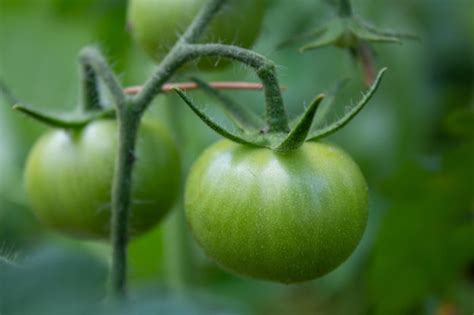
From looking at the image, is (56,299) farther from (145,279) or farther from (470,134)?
(145,279)

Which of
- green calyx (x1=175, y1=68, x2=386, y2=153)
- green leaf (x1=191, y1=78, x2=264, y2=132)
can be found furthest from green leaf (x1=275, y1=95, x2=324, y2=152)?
green leaf (x1=191, y1=78, x2=264, y2=132)

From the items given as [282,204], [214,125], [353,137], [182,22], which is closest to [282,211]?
[282,204]

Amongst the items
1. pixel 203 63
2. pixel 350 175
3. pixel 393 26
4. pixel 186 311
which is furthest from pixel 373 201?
pixel 186 311

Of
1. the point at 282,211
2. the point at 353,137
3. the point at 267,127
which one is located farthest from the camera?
the point at 353,137

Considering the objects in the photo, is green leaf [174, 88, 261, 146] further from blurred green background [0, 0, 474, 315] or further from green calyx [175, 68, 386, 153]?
blurred green background [0, 0, 474, 315]

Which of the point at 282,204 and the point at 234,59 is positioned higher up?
the point at 234,59

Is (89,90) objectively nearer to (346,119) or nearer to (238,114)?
(238,114)

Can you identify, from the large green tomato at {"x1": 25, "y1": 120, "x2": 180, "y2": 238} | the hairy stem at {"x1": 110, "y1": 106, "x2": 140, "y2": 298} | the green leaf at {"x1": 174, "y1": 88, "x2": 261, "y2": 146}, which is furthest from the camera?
the large green tomato at {"x1": 25, "y1": 120, "x2": 180, "y2": 238}

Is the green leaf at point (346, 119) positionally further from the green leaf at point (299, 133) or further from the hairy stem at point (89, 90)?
the hairy stem at point (89, 90)

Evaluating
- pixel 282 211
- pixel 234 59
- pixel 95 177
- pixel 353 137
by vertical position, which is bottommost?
pixel 353 137
